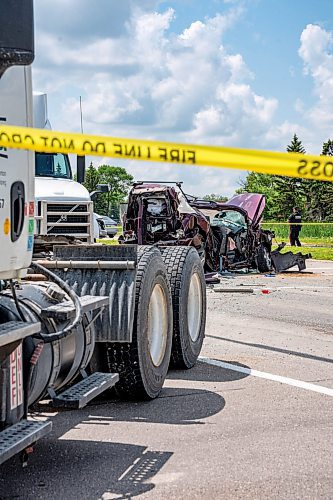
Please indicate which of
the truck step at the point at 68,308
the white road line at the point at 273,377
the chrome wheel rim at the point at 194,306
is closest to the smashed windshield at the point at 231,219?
the chrome wheel rim at the point at 194,306

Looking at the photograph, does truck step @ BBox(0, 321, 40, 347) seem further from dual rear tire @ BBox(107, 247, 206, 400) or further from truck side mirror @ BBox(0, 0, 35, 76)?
dual rear tire @ BBox(107, 247, 206, 400)

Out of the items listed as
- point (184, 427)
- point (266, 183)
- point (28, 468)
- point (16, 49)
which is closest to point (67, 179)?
point (184, 427)

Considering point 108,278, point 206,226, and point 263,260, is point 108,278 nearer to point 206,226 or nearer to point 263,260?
point 206,226

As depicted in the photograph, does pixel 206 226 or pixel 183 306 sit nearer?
pixel 183 306

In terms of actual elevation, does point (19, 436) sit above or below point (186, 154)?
below

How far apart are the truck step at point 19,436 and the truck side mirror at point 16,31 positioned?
6.12 ft

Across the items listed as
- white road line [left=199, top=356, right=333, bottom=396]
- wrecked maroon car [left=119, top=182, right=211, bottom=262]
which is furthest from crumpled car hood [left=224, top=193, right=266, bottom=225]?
white road line [left=199, top=356, right=333, bottom=396]

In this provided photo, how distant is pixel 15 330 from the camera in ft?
13.8

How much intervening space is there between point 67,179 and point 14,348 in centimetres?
801

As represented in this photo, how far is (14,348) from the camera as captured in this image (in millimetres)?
4320

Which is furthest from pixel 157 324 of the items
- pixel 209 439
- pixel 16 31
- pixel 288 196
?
pixel 288 196

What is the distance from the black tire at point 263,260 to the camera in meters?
21.1

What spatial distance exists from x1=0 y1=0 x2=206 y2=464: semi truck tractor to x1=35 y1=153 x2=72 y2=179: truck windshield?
393cm

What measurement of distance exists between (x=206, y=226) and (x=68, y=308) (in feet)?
43.8
